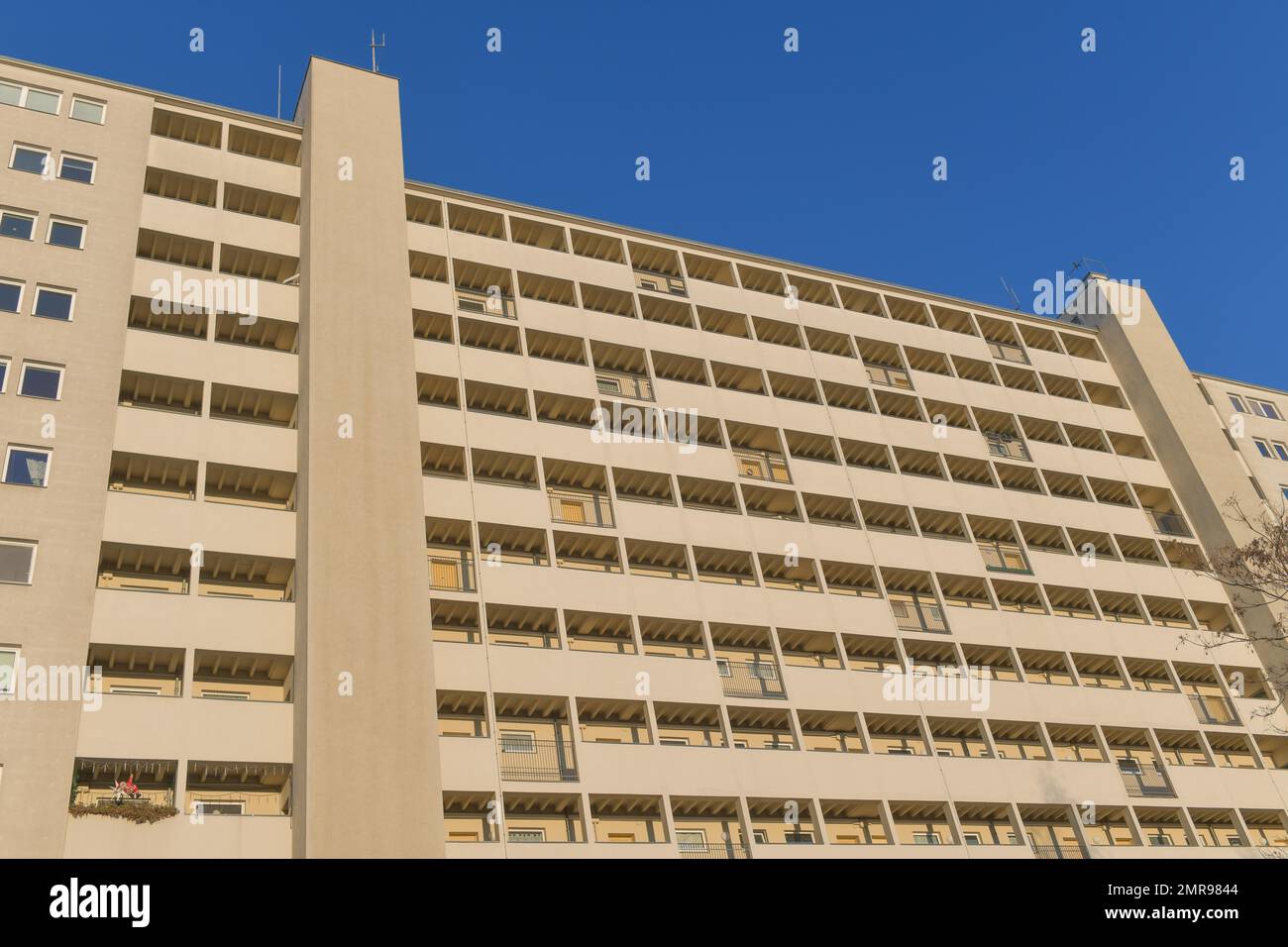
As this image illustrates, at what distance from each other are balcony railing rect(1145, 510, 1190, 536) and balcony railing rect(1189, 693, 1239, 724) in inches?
381

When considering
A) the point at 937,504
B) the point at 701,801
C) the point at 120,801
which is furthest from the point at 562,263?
the point at 120,801

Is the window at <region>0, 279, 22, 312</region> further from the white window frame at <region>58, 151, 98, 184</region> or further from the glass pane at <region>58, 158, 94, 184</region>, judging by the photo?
the glass pane at <region>58, 158, 94, 184</region>

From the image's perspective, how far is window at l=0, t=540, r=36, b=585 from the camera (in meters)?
29.8

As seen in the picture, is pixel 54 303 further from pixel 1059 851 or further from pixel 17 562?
pixel 1059 851

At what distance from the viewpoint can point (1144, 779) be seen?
43938mm

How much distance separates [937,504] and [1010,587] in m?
4.81

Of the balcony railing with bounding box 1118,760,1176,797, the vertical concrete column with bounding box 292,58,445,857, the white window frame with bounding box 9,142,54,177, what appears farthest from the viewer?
the balcony railing with bounding box 1118,760,1176,797

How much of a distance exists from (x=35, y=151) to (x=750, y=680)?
3182cm

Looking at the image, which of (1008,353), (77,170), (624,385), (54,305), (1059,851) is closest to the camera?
(54,305)

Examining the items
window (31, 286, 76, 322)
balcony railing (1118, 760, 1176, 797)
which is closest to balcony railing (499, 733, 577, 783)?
window (31, 286, 76, 322)

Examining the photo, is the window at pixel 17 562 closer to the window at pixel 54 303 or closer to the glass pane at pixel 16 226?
the window at pixel 54 303

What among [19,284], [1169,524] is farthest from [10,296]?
[1169,524]

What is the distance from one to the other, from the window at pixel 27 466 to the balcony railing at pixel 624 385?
69.0ft

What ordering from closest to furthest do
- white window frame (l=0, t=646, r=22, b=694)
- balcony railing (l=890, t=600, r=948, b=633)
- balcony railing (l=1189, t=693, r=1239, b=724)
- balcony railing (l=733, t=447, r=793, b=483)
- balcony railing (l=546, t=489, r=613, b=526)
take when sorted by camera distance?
white window frame (l=0, t=646, r=22, b=694) → balcony railing (l=546, t=489, r=613, b=526) → balcony railing (l=890, t=600, r=948, b=633) → balcony railing (l=733, t=447, r=793, b=483) → balcony railing (l=1189, t=693, r=1239, b=724)
